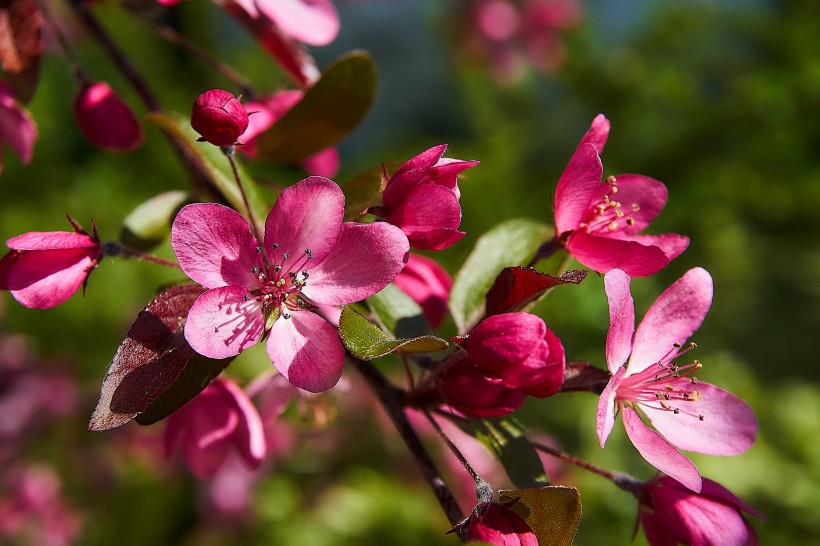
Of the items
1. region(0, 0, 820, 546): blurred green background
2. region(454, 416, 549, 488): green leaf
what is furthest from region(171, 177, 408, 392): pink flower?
region(0, 0, 820, 546): blurred green background

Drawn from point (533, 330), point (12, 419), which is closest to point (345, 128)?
point (533, 330)

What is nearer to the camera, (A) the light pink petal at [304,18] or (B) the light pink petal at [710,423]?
(B) the light pink petal at [710,423]

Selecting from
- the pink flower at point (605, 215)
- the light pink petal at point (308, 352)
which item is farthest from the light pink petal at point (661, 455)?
the light pink petal at point (308, 352)

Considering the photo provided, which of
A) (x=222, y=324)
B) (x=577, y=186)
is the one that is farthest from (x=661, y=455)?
(x=222, y=324)

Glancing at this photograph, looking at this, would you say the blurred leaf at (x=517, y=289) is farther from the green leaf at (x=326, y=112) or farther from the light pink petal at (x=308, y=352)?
the green leaf at (x=326, y=112)

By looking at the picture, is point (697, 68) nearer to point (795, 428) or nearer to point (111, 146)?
point (795, 428)
